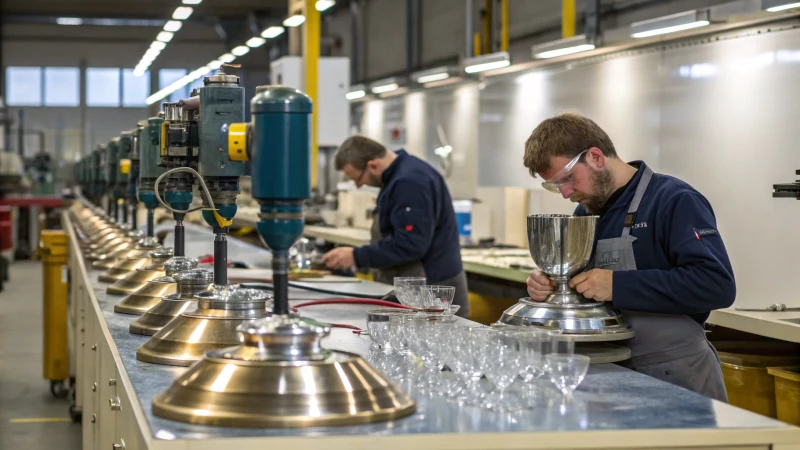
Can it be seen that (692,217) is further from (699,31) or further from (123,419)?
(699,31)

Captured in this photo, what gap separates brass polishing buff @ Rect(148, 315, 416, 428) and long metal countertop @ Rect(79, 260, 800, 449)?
0.02 metres

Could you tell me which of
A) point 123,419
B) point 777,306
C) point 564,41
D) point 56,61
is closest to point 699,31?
point 564,41

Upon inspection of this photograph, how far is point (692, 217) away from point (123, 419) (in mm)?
1569

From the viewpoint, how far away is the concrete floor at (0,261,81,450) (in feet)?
18.3

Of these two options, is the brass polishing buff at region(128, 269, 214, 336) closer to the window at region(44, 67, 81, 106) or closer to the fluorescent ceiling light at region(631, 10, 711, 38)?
the fluorescent ceiling light at region(631, 10, 711, 38)

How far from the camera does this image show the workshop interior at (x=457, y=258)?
1723mm

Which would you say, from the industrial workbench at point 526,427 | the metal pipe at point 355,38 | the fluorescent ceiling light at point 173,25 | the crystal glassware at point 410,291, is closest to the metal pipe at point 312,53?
the fluorescent ceiling light at point 173,25

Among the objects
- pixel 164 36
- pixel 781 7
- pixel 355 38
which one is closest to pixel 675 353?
pixel 781 7

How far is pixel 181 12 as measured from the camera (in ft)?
36.1

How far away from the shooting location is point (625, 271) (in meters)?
2.73

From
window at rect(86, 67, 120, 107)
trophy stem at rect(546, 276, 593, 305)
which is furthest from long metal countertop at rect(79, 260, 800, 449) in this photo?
window at rect(86, 67, 120, 107)

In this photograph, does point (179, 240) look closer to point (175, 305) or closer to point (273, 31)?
point (175, 305)

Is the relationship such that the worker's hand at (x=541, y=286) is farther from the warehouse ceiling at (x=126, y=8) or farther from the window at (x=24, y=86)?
the window at (x=24, y=86)

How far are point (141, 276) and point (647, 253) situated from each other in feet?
5.58
